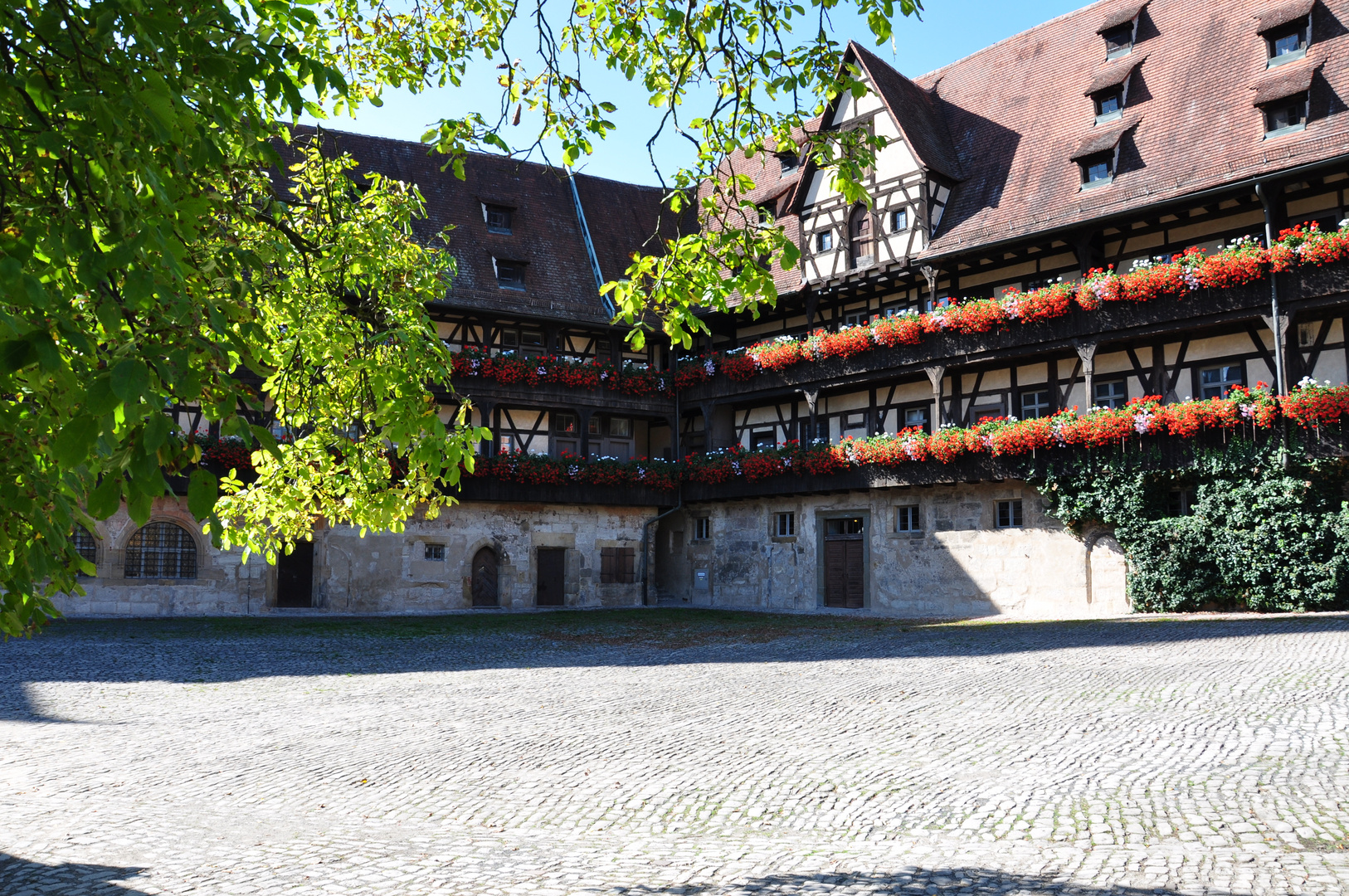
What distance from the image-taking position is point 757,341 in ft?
92.2

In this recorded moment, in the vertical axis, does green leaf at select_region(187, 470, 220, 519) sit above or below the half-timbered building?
below

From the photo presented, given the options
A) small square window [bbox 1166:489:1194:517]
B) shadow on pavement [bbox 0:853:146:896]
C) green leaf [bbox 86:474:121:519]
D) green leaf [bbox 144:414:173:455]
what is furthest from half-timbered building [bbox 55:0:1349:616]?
green leaf [bbox 144:414:173:455]

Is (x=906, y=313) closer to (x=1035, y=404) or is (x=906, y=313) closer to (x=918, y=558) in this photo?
(x=1035, y=404)

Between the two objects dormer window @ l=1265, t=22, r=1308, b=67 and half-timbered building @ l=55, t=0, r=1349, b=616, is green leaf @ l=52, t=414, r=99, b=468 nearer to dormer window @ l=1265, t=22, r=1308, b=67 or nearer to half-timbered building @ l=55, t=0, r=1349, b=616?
half-timbered building @ l=55, t=0, r=1349, b=616

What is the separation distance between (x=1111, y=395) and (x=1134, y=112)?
6293 mm

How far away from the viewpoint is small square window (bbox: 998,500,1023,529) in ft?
69.7

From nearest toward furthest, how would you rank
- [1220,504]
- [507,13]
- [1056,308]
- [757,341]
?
1. [507,13]
2. [1220,504]
3. [1056,308]
4. [757,341]

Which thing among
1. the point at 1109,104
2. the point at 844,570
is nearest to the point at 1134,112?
the point at 1109,104

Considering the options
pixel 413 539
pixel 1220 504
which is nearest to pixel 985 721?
pixel 1220 504

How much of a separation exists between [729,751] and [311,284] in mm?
4379

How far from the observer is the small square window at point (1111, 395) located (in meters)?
20.4

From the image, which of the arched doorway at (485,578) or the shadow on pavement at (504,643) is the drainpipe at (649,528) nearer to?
the arched doorway at (485,578)

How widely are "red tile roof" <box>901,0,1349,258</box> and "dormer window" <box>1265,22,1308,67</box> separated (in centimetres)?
24

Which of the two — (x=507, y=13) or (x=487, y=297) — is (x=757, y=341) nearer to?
(x=487, y=297)
